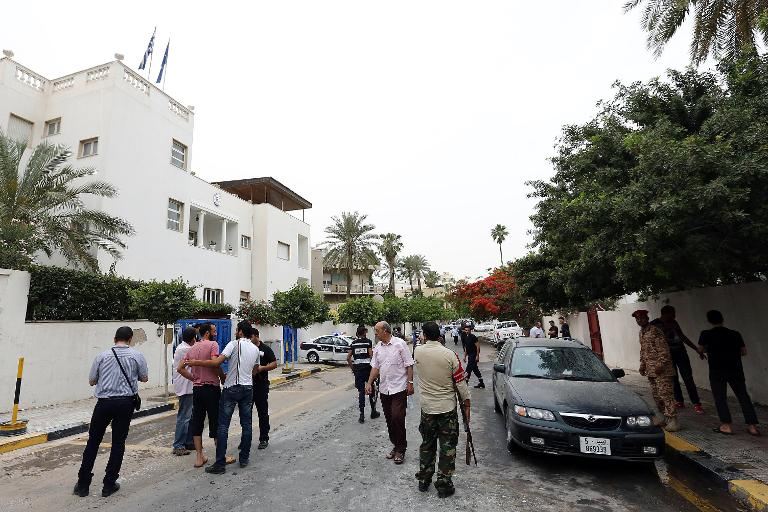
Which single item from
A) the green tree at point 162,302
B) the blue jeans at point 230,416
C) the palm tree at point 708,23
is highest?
the palm tree at point 708,23

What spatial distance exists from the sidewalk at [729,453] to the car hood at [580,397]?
0.92 metres

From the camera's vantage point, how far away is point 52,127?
17.1m

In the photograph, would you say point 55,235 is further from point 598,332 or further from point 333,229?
point 333,229

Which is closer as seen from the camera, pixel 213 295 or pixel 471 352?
pixel 471 352

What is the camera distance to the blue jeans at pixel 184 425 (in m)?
6.19

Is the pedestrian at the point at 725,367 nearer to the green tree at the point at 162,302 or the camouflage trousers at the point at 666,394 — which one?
the camouflage trousers at the point at 666,394

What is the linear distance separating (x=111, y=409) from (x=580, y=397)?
219 inches

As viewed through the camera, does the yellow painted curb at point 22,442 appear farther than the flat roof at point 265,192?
No

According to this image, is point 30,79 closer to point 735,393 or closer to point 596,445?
point 596,445

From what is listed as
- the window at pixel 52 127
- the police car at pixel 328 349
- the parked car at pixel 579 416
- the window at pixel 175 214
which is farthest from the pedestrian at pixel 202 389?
the window at pixel 52 127

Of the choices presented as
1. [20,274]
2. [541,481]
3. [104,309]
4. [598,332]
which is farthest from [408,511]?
[598,332]

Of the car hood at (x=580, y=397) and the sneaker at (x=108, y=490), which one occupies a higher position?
the car hood at (x=580, y=397)

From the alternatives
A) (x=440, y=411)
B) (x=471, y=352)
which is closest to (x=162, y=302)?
(x=471, y=352)

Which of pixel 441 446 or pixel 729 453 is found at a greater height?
pixel 441 446
